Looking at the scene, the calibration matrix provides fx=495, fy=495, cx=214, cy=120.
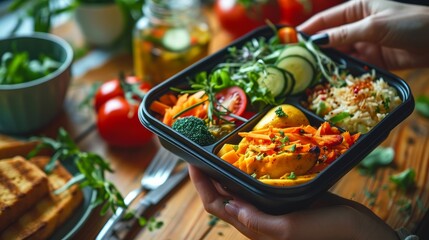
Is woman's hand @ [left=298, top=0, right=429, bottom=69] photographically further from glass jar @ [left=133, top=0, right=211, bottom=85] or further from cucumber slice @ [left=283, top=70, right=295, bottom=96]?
glass jar @ [left=133, top=0, right=211, bottom=85]

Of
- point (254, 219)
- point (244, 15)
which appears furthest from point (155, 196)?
point (244, 15)

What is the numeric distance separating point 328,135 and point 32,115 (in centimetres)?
109

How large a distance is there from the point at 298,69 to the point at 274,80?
0.31 ft

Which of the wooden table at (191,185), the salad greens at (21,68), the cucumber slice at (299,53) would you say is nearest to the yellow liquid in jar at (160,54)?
the wooden table at (191,185)

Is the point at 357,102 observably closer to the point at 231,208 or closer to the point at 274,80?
the point at 274,80

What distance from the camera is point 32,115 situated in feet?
5.92

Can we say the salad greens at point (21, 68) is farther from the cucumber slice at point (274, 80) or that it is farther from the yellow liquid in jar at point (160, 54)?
the cucumber slice at point (274, 80)

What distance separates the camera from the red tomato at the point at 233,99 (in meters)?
1.44

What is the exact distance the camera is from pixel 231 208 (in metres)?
1.31

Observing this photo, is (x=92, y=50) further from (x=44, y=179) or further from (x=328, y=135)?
(x=328, y=135)

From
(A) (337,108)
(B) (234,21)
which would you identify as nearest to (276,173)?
(A) (337,108)

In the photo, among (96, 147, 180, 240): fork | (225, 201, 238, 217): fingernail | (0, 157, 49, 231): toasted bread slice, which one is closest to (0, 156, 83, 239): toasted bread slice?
(0, 157, 49, 231): toasted bread slice

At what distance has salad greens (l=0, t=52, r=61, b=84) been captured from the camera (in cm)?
180

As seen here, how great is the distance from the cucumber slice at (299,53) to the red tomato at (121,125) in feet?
1.91
